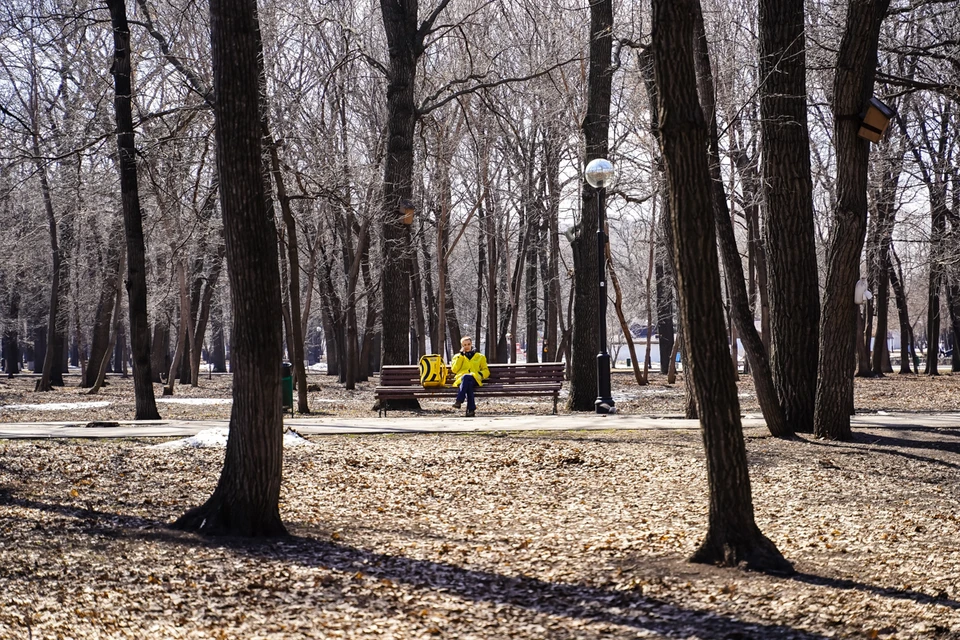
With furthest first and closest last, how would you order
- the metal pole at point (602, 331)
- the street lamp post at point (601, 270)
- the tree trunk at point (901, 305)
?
the tree trunk at point (901, 305) < the metal pole at point (602, 331) < the street lamp post at point (601, 270)

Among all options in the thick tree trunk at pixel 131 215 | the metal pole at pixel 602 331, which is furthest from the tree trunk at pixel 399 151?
the thick tree trunk at pixel 131 215

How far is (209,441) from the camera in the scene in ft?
37.2

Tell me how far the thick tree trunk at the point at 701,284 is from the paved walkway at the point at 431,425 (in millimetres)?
6344

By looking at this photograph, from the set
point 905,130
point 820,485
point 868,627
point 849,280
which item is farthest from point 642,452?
point 905,130

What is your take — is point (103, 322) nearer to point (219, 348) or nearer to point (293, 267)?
point (293, 267)

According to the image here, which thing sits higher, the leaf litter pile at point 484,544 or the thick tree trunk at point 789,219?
the thick tree trunk at point 789,219

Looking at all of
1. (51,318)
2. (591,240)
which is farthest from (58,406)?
(591,240)

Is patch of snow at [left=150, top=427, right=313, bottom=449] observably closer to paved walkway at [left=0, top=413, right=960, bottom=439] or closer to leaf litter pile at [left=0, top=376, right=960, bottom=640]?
leaf litter pile at [left=0, top=376, right=960, bottom=640]

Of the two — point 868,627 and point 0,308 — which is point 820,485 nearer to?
point 868,627

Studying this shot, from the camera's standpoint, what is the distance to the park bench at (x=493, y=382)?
15.2 m

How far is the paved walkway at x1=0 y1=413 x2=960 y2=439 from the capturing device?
12.4 metres

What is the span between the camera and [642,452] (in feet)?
35.5

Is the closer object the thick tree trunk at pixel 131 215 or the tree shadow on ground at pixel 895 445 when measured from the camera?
the tree shadow on ground at pixel 895 445

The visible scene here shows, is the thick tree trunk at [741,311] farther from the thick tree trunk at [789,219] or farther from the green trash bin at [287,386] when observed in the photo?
the green trash bin at [287,386]
